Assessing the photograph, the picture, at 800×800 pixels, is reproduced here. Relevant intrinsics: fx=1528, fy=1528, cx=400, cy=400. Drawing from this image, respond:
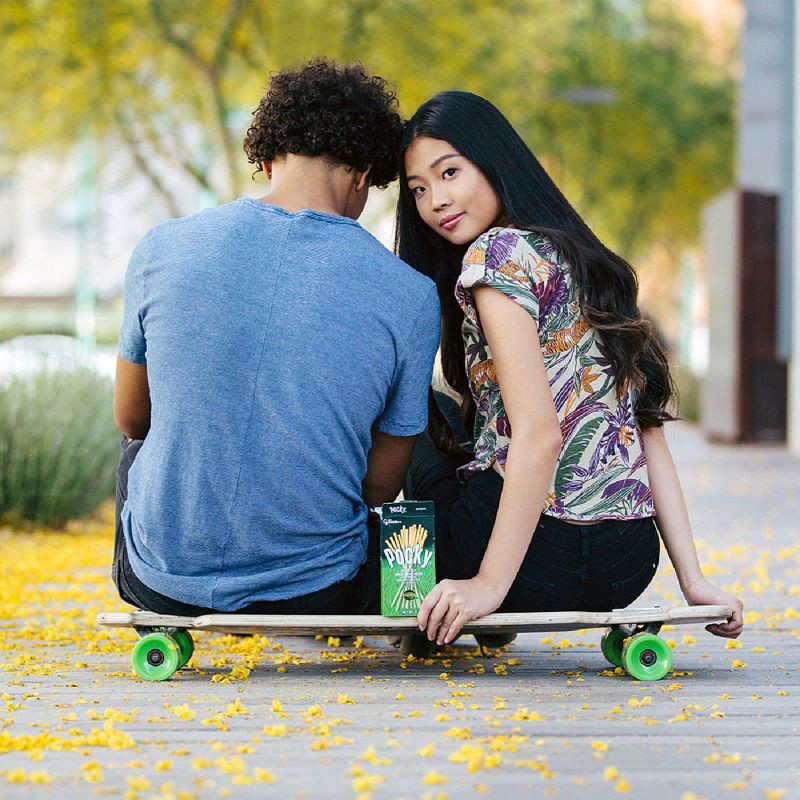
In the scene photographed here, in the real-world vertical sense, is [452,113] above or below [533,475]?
above

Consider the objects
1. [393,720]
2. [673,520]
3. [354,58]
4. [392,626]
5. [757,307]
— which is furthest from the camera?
[354,58]

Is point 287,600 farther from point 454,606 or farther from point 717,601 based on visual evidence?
point 717,601

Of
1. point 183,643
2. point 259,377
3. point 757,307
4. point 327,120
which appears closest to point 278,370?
point 259,377

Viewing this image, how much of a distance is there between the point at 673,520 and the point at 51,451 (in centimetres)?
460

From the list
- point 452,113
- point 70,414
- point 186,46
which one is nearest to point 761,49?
point 186,46

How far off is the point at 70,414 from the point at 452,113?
469 centimetres

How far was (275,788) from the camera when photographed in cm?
261

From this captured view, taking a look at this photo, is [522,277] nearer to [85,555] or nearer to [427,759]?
[427,759]

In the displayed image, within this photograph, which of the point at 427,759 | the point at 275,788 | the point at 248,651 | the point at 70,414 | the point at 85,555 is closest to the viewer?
the point at 275,788

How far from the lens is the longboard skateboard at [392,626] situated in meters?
3.45

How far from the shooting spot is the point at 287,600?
3.58 metres

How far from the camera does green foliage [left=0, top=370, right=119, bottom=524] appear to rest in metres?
7.64

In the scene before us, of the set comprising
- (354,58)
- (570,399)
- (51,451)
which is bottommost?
(51,451)

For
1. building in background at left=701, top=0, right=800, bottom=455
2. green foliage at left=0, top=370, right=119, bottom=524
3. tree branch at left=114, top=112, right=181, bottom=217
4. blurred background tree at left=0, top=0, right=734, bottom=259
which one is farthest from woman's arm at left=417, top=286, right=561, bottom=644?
tree branch at left=114, top=112, right=181, bottom=217
